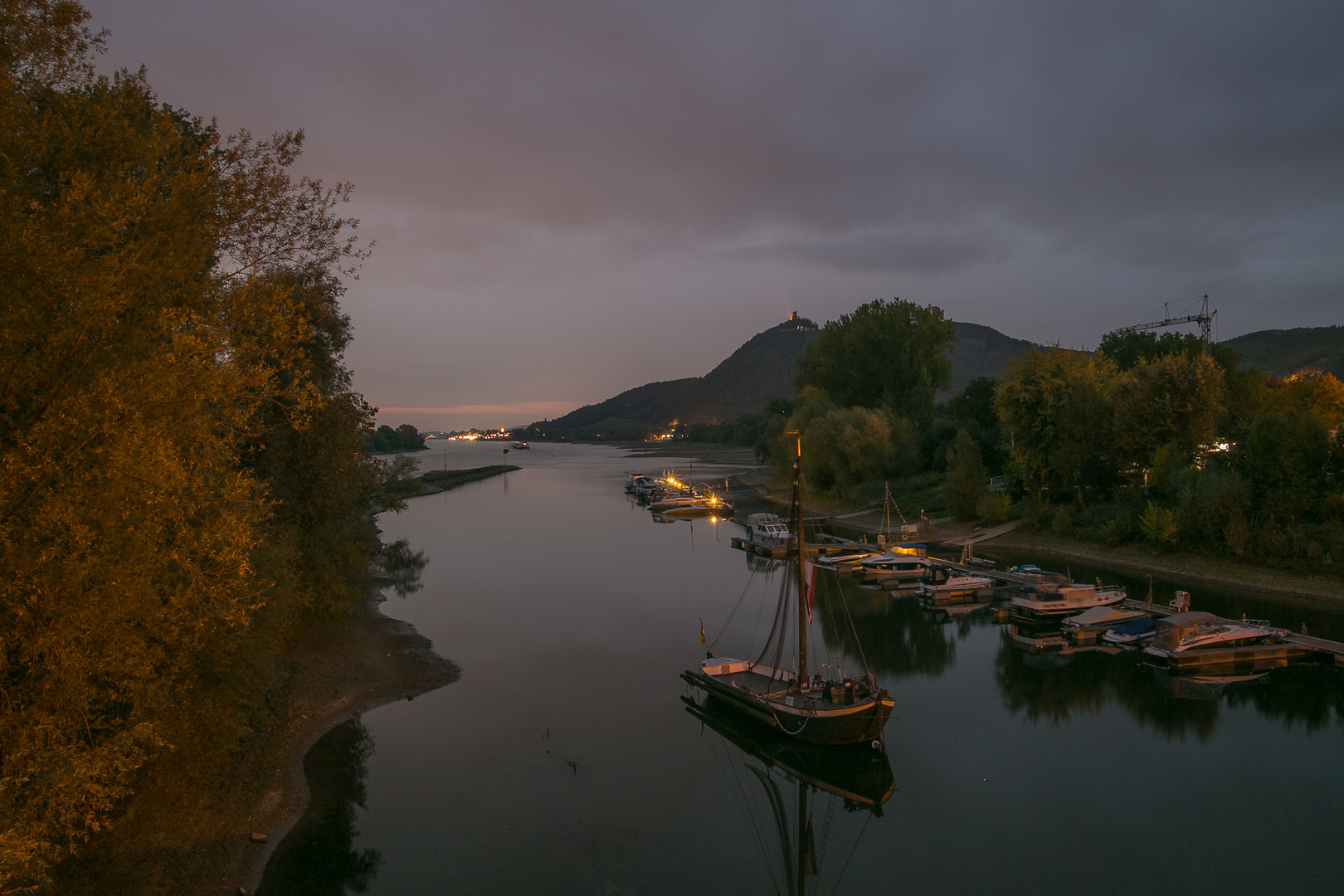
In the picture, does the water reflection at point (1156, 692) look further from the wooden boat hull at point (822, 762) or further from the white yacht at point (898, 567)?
the white yacht at point (898, 567)

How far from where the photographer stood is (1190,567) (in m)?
34.5

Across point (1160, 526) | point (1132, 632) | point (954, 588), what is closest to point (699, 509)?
point (954, 588)

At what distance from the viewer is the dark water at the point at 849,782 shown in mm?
13422

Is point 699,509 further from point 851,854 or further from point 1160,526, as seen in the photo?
point 851,854

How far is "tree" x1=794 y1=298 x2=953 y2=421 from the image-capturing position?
72.8 metres

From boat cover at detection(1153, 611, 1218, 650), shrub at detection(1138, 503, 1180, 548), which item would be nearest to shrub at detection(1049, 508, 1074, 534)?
shrub at detection(1138, 503, 1180, 548)

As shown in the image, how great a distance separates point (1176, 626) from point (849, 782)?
1408 centimetres

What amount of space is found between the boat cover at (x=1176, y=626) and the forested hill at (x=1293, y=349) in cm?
9762

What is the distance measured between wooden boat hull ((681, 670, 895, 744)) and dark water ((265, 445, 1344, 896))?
0.60 m

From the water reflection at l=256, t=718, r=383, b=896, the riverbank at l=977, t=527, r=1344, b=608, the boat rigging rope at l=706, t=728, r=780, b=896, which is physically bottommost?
the boat rigging rope at l=706, t=728, r=780, b=896

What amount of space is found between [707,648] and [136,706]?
63.1 ft

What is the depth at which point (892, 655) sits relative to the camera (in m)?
26.4

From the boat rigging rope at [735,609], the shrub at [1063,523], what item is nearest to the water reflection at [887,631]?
the boat rigging rope at [735,609]

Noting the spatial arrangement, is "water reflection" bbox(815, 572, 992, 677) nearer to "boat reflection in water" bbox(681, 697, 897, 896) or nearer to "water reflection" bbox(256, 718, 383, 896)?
"boat reflection in water" bbox(681, 697, 897, 896)
